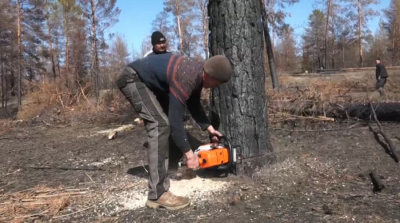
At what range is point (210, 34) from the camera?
3.67m

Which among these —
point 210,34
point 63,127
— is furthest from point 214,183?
point 63,127

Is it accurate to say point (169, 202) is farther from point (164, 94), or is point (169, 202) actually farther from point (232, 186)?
point (164, 94)

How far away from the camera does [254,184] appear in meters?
3.31

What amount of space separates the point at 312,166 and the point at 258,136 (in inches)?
25.4

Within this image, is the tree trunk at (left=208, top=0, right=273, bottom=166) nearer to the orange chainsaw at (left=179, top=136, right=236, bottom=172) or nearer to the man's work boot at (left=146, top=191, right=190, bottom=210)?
the orange chainsaw at (left=179, top=136, right=236, bottom=172)

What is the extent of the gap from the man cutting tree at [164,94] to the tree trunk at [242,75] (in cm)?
53

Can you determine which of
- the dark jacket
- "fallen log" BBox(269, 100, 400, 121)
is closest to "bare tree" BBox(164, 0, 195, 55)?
the dark jacket

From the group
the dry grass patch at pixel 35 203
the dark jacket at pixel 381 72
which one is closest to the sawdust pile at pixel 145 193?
the dry grass patch at pixel 35 203

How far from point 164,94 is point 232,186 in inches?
40.6

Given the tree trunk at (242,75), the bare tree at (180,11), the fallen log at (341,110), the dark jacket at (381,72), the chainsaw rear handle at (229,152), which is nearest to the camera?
the chainsaw rear handle at (229,152)

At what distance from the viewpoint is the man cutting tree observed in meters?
2.75

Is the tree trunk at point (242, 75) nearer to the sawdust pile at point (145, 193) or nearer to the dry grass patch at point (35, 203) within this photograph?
the sawdust pile at point (145, 193)

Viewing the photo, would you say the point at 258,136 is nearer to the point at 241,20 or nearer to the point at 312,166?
the point at 312,166

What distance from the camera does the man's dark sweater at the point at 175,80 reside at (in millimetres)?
2740
